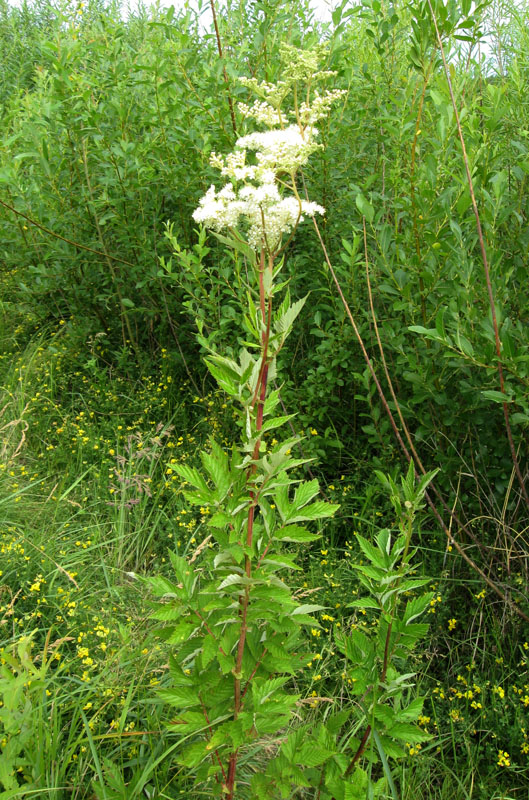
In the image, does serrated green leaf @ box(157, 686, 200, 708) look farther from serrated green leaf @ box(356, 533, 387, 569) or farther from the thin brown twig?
the thin brown twig

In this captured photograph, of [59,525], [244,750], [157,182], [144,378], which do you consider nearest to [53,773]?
[244,750]

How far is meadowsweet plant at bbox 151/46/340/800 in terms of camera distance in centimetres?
137

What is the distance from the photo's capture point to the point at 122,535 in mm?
2730

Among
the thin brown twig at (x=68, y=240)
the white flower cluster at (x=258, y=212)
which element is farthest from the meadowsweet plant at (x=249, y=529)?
the thin brown twig at (x=68, y=240)

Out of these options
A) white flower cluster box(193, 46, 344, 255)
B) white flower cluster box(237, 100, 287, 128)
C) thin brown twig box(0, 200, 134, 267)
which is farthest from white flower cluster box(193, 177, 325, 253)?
thin brown twig box(0, 200, 134, 267)

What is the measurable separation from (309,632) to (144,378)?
73.2 inches

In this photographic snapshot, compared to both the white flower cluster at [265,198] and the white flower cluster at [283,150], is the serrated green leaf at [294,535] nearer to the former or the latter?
the white flower cluster at [265,198]

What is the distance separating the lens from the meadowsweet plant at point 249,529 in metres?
1.37

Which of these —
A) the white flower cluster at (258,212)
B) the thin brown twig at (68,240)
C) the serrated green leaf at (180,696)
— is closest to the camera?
the white flower cluster at (258,212)

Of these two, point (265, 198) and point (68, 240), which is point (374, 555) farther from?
point (68, 240)

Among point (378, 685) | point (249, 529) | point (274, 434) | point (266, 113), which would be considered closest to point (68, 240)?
point (274, 434)

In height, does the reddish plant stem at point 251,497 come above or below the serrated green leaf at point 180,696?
above

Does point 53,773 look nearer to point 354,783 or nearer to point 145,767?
point 145,767

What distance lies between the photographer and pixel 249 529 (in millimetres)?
1467
